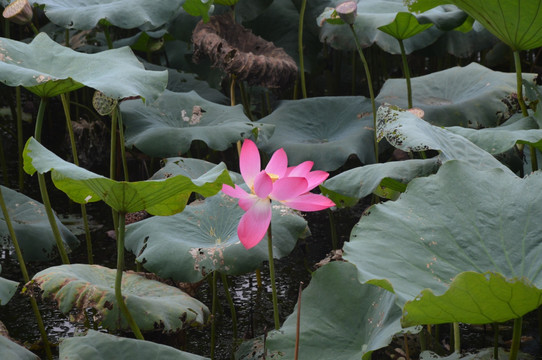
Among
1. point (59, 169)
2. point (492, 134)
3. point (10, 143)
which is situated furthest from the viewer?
point (10, 143)

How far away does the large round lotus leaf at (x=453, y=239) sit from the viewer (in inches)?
34.3

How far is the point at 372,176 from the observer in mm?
1254

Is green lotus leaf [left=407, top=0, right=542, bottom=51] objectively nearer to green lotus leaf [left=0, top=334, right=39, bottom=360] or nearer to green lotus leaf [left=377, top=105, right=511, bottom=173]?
green lotus leaf [left=377, top=105, right=511, bottom=173]

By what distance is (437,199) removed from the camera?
108 centimetres

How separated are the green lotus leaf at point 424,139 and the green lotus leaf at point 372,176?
48 mm

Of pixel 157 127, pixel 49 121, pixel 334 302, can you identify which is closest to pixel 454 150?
pixel 334 302

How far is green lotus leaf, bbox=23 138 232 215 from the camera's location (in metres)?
0.96

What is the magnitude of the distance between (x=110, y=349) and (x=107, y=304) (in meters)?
0.17

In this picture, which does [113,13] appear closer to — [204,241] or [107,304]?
[204,241]

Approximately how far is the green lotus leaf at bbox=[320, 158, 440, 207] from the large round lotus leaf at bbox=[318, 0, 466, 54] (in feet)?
2.36

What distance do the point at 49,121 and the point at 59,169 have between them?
223 cm

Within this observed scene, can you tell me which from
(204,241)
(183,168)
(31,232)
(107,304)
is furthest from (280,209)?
(31,232)

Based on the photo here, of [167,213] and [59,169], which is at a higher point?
[59,169]

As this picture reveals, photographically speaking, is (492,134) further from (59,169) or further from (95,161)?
(95,161)
